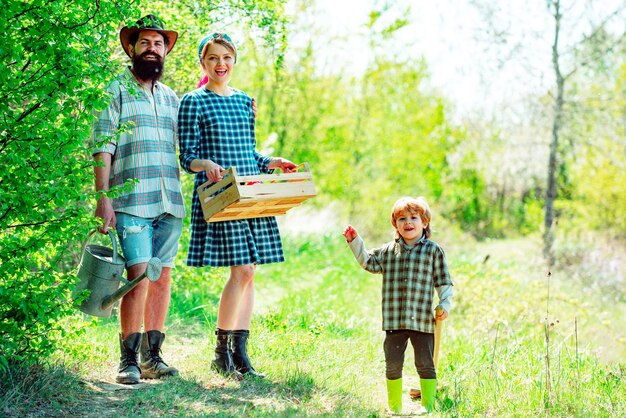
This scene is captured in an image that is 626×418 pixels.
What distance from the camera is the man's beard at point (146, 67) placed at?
440 cm

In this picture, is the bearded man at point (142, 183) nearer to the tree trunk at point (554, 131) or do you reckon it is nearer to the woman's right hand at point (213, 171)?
the woman's right hand at point (213, 171)

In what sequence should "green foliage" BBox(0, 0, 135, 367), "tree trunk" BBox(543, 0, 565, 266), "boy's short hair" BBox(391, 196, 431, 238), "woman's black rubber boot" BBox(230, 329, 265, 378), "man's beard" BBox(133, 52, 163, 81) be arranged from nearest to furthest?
"green foliage" BBox(0, 0, 135, 367), "boy's short hair" BBox(391, 196, 431, 238), "man's beard" BBox(133, 52, 163, 81), "woman's black rubber boot" BBox(230, 329, 265, 378), "tree trunk" BBox(543, 0, 565, 266)

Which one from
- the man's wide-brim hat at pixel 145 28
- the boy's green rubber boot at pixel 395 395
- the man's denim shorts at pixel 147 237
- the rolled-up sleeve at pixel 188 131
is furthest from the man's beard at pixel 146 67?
the boy's green rubber boot at pixel 395 395

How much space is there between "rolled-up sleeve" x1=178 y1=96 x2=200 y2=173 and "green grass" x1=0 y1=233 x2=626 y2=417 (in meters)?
1.12

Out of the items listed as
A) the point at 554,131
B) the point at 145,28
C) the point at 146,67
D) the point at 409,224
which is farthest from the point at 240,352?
the point at 554,131

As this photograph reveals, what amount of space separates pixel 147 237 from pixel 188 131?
60 centimetres

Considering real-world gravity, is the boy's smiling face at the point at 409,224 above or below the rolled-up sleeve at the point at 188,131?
below

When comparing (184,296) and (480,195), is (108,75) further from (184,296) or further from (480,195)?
(480,195)

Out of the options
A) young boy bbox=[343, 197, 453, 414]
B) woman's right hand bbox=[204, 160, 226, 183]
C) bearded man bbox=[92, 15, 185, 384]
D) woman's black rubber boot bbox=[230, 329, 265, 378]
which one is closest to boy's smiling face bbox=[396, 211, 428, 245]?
young boy bbox=[343, 197, 453, 414]

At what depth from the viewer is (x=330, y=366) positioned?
493 centimetres

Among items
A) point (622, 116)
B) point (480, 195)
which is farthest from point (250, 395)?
point (480, 195)

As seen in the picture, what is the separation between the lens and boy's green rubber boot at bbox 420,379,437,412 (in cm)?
428

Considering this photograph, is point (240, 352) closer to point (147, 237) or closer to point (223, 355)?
point (223, 355)

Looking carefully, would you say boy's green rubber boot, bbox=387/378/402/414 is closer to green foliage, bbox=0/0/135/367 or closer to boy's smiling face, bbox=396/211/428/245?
boy's smiling face, bbox=396/211/428/245
